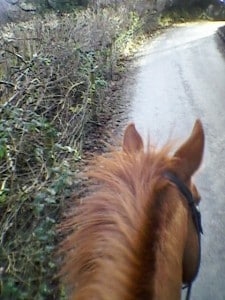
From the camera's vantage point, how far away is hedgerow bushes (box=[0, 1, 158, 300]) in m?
3.20

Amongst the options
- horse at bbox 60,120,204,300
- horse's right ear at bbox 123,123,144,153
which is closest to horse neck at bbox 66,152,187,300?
horse at bbox 60,120,204,300

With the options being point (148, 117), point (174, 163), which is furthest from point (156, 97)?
point (174, 163)

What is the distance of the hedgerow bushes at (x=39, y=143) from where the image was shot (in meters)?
3.20

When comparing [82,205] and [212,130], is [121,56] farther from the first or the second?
[82,205]

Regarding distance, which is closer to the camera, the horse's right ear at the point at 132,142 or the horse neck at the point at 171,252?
the horse neck at the point at 171,252

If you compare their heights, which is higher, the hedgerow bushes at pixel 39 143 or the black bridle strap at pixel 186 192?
the black bridle strap at pixel 186 192

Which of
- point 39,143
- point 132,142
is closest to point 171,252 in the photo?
point 132,142

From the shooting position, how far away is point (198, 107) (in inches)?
363

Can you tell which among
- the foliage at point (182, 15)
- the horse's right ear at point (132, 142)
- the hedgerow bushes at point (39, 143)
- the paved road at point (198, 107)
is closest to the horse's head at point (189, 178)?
the horse's right ear at point (132, 142)

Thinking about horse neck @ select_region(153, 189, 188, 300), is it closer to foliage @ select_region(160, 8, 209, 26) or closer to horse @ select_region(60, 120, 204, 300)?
horse @ select_region(60, 120, 204, 300)

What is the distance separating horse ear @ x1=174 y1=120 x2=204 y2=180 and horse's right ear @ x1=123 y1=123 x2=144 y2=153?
167 mm

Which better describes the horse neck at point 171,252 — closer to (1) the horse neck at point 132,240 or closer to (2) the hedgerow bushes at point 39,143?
(1) the horse neck at point 132,240

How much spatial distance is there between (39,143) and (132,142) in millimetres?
2768

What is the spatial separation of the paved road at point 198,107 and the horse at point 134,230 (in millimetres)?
321
